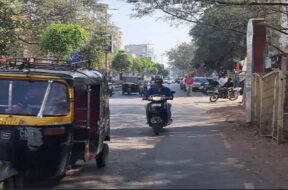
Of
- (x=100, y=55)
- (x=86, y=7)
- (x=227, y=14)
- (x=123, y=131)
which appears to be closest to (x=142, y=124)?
(x=123, y=131)

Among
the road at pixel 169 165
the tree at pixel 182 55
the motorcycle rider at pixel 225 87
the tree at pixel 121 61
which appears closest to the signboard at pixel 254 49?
the road at pixel 169 165

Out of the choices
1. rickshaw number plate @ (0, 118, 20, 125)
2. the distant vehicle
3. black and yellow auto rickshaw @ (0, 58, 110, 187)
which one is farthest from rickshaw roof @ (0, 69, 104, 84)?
the distant vehicle

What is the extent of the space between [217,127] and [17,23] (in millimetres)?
11548

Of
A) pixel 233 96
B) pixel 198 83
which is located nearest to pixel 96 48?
pixel 233 96

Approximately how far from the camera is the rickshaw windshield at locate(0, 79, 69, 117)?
28.2ft

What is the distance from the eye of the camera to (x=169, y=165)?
1095 cm

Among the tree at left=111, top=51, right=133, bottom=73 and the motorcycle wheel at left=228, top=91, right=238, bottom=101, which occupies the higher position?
the tree at left=111, top=51, right=133, bottom=73

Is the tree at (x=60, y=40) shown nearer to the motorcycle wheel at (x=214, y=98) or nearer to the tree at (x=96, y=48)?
the motorcycle wheel at (x=214, y=98)

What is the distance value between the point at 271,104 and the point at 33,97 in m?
8.64

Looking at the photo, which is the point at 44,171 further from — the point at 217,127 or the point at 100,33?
the point at 100,33

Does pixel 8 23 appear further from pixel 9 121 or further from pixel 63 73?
pixel 9 121

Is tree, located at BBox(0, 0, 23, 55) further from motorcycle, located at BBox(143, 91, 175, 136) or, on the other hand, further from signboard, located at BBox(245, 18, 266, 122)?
signboard, located at BBox(245, 18, 266, 122)

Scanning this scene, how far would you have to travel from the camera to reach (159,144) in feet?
47.5

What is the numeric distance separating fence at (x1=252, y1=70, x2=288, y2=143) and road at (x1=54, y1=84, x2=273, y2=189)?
135 cm
